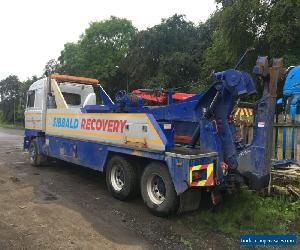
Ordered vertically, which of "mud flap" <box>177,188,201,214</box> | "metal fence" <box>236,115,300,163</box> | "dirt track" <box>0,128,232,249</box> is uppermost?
"metal fence" <box>236,115,300,163</box>

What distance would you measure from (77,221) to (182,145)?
8.03ft

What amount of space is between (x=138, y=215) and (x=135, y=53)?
108 feet

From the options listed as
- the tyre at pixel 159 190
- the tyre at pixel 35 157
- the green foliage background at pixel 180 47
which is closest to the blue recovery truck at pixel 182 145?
the tyre at pixel 159 190

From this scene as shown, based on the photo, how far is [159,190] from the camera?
7434mm

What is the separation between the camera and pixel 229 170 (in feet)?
22.9

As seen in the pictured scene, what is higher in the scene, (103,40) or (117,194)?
(103,40)

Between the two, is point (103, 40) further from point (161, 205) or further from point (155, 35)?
point (161, 205)

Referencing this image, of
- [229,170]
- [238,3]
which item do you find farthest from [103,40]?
[229,170]

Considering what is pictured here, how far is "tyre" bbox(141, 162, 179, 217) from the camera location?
6.96m

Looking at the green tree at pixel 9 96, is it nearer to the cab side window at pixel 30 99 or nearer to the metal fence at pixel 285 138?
the cab side window at pixel 30 99

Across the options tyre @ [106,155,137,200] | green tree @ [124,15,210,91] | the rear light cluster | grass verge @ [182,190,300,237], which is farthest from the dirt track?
green tree @ [124,15,210,91]

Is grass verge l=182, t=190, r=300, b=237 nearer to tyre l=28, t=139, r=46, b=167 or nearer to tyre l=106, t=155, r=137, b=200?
tyre l=106, t=155, r=137, b=200

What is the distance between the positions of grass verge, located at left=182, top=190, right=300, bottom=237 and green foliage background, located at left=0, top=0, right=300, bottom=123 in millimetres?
2504

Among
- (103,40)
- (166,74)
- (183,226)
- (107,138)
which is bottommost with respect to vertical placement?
(183,226)
